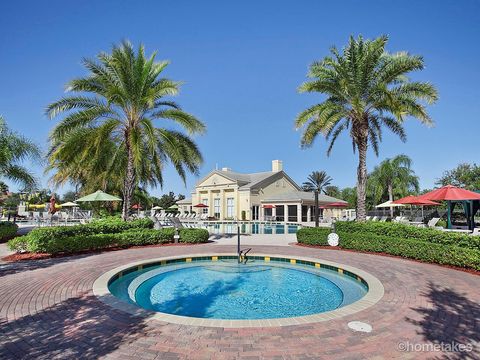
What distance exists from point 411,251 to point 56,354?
11.6 m

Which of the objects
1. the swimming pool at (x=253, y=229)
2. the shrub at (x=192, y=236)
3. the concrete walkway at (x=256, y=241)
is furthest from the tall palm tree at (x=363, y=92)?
the swimming pool at (x=253, y=229)

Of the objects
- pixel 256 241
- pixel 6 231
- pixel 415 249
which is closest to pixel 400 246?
pixel 415 249

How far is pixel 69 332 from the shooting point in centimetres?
464

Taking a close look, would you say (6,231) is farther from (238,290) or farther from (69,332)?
(69,332)

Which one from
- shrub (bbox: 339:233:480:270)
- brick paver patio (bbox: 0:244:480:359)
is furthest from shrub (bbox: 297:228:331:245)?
brick paver patio (bbox: 0:244:480:359)

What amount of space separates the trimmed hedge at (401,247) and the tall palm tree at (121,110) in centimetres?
844

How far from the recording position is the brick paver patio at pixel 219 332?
4051mm

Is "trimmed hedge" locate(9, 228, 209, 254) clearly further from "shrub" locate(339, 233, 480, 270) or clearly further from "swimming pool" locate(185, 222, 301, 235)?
"shrub" locate(339, 233, 480, 270)

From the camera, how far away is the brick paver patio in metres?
4.05

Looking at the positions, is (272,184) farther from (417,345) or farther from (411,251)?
(417,345)

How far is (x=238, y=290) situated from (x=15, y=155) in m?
13.1

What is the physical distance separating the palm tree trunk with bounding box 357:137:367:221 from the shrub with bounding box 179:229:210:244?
27.9 feet

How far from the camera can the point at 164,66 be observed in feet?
52.1

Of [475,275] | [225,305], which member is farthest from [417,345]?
[475,275]
